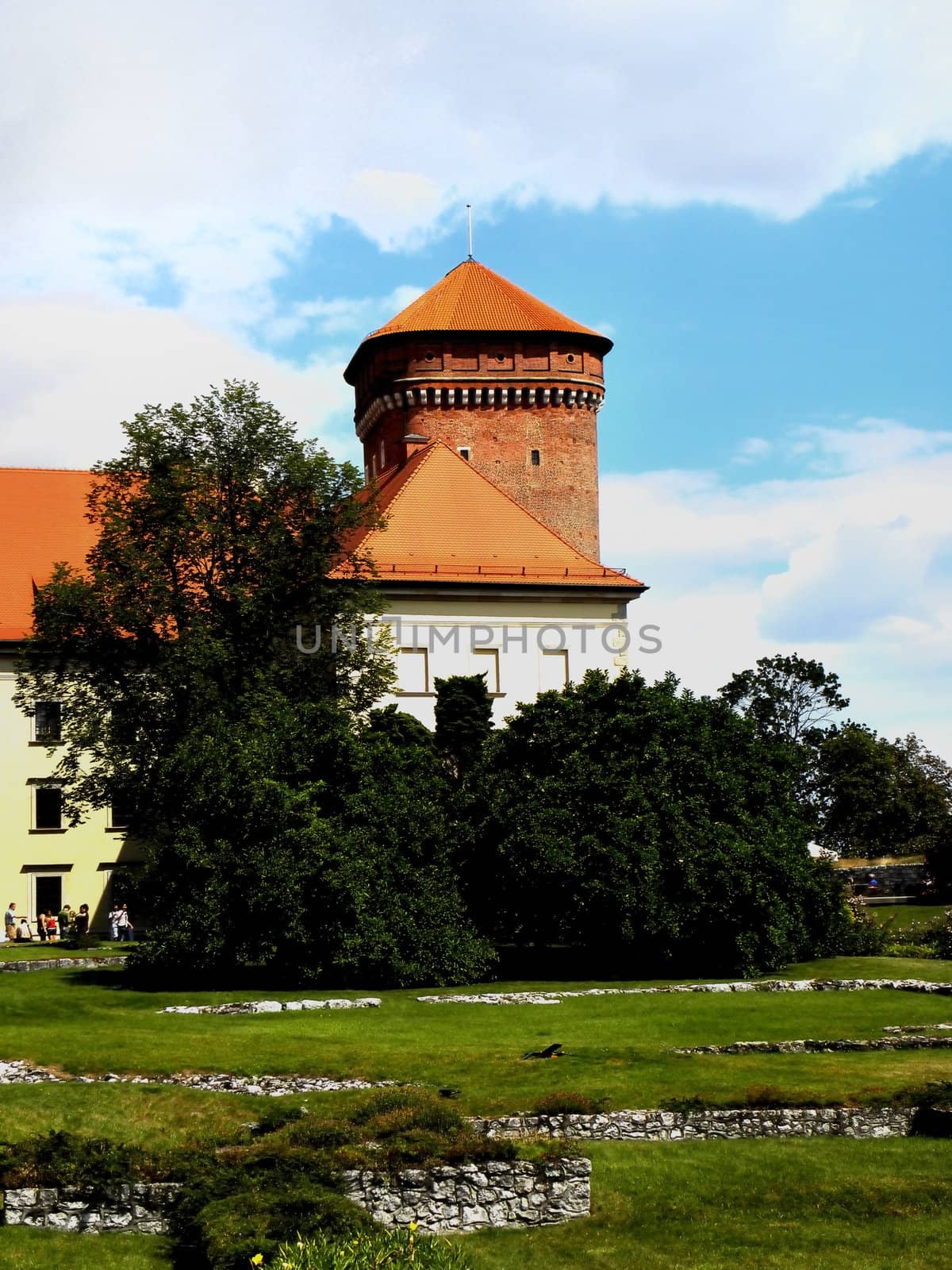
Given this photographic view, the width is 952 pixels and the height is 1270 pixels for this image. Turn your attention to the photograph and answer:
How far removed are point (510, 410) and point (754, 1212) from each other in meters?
52.1

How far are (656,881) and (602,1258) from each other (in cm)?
1910

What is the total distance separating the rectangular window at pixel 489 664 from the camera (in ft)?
170

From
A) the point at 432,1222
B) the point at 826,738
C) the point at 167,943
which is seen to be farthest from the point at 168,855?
the point at 826,738

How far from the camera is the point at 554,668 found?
172ft

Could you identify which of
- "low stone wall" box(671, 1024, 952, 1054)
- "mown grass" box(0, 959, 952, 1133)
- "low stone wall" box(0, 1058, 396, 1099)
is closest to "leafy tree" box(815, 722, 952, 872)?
"mown grass" box(0, 959, 952, 1133)

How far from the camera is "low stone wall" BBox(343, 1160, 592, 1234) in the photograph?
12.9 metres

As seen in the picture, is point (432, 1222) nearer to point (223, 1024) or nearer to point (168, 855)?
point (223, 1024)

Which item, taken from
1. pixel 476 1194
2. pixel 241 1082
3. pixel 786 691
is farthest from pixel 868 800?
pixel 476 1194

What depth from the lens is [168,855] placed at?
3086cm

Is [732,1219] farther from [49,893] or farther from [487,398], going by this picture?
[487,398]

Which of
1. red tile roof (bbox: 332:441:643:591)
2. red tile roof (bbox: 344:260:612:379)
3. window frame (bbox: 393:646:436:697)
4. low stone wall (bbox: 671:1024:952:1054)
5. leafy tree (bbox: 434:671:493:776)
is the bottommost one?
low stone wall (bbox: 671:1024:952:1054)

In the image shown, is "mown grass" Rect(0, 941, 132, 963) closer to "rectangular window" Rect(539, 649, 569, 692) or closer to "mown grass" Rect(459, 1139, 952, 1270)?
"rectangular window" Rect(539, 649, 569, 692)

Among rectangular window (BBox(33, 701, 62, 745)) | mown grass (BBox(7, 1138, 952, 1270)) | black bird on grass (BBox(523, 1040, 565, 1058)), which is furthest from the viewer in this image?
rectangular window (BBox(33, 701, 62, 745))

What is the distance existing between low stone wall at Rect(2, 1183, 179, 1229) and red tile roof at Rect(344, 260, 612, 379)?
53.0 m
